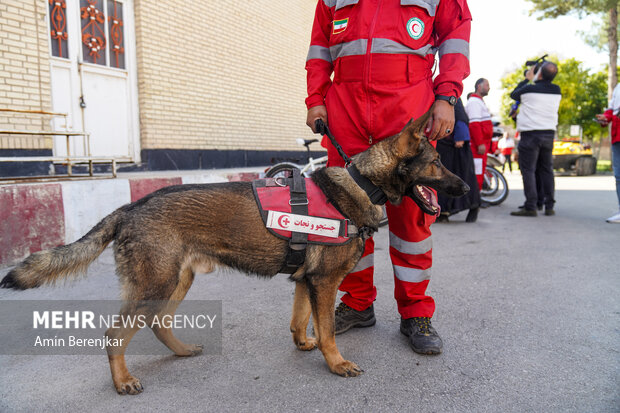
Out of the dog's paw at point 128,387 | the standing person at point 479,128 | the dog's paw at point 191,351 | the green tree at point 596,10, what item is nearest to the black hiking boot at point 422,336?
the dog's paw at point 191,351

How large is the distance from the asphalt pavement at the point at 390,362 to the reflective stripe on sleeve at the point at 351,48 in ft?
6.09

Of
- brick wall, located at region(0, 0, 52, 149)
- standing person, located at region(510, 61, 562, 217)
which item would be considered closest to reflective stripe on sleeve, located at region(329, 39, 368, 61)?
brick wall, located at region(0, 0, 52, 149)

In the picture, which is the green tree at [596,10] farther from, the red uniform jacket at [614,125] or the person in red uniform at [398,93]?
the person in red uniform at [398,93]

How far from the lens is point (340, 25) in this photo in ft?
8.96

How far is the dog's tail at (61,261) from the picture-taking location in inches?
75.0

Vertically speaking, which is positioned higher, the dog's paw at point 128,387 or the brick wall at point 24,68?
the brick wall at point 24,68

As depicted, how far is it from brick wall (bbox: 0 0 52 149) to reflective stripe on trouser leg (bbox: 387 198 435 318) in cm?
551

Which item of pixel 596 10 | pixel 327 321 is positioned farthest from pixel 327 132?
pixel 596 10

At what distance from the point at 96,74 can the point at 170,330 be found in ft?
20.3

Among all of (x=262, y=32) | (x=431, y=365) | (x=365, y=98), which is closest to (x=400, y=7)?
(x=365, y=98)

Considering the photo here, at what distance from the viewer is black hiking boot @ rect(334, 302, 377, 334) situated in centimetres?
280

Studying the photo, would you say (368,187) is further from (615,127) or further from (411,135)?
(615,127)

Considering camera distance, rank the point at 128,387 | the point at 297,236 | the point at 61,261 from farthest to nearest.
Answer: the point at 297,236
the point at 128,387
the point at 61,261

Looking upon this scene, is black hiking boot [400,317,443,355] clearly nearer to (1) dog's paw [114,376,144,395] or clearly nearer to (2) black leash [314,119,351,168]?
(2) black leash [314,119,351,168]
